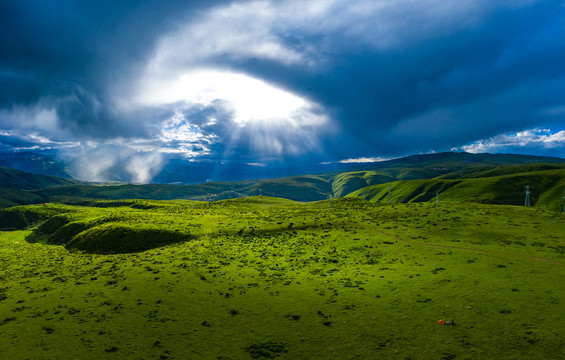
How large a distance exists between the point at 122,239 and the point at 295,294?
44.1 m

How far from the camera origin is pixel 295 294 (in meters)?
29.9

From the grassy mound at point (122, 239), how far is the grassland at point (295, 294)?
0.34 meters

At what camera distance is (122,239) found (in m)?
55.5

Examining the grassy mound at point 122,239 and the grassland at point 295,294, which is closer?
the grassland at point 295,294

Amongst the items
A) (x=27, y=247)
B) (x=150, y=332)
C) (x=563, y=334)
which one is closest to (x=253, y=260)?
(x=150, y=332)

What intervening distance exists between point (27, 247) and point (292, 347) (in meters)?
69.8

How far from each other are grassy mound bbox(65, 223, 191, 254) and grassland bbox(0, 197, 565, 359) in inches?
13.6

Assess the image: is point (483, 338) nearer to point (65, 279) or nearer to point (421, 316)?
point (421, 316)

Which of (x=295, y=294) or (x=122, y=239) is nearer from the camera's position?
(x=295, y=294)

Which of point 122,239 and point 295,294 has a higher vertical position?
point 122,239

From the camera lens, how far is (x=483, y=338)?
789 inches

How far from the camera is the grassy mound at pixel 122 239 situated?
176 ft

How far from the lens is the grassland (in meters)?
20.4

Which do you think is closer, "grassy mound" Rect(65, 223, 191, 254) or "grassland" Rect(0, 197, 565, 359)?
"grassland" Rect(0, 197, 565, 359)
